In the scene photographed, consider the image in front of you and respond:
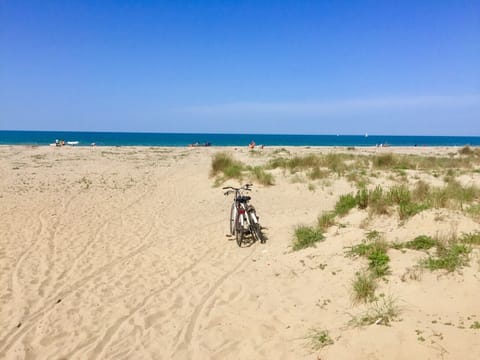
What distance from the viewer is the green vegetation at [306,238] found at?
8.04 metres

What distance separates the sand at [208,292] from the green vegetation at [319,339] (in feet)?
0.22

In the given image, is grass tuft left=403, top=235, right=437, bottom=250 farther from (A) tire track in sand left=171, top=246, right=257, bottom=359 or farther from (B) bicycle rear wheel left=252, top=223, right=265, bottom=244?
(B) bicycle rear wheel left=252, top=223, right=265, bottom=244

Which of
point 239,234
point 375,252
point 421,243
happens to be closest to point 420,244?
point 421,243

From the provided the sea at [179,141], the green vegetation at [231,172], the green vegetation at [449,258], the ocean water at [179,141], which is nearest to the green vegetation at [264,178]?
the green vegetation at [231,172]

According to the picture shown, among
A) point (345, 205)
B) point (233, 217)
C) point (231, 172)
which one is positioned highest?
point (231, 172)

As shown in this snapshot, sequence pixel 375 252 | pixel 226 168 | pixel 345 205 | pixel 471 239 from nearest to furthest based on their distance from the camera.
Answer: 1. pixel 471 239
2. pixel 375 252
3. pixel 345 205
4. pixel 226 168

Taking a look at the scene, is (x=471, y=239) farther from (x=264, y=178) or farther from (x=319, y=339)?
(x=264, y=178)

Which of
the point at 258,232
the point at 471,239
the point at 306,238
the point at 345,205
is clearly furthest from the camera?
the point at 345,205

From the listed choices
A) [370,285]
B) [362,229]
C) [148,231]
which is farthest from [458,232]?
[148,231]

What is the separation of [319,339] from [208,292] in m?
2.58

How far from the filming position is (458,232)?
6.76 meters

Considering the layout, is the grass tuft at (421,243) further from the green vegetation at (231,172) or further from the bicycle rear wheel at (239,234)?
the green vegetation at (231,172)

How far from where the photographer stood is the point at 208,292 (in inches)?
253

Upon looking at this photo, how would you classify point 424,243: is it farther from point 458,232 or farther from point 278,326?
point 278,326
